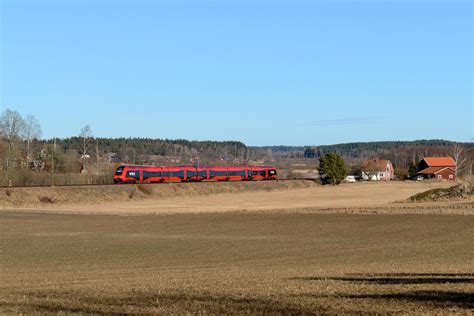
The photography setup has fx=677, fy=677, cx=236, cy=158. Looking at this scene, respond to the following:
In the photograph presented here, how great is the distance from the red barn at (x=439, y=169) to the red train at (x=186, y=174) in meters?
65.5

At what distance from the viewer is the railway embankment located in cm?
7944

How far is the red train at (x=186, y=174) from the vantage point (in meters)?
102

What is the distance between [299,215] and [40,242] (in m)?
27.4

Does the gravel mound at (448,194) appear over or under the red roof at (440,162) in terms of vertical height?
under

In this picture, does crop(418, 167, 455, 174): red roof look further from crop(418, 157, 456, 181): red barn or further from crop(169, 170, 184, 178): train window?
crop(169, 170, 184, 178): train window

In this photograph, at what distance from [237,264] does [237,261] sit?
1503mm

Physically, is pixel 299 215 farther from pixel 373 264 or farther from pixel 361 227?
pixel 373 264

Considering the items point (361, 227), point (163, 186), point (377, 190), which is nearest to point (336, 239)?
point (361, 227)

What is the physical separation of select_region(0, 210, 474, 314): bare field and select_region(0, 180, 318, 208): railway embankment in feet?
58.4

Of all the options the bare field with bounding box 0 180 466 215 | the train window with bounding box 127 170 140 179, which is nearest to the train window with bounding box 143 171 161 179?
the train window with bounding box 127 170 140 179

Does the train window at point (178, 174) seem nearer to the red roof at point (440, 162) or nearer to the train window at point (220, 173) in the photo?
the train window at point (220, 173)

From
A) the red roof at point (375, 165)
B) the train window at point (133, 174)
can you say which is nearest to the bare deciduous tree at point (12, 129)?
the train window at point (133, 174)

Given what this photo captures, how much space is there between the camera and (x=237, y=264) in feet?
94.9

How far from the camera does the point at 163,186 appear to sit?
10112cm
